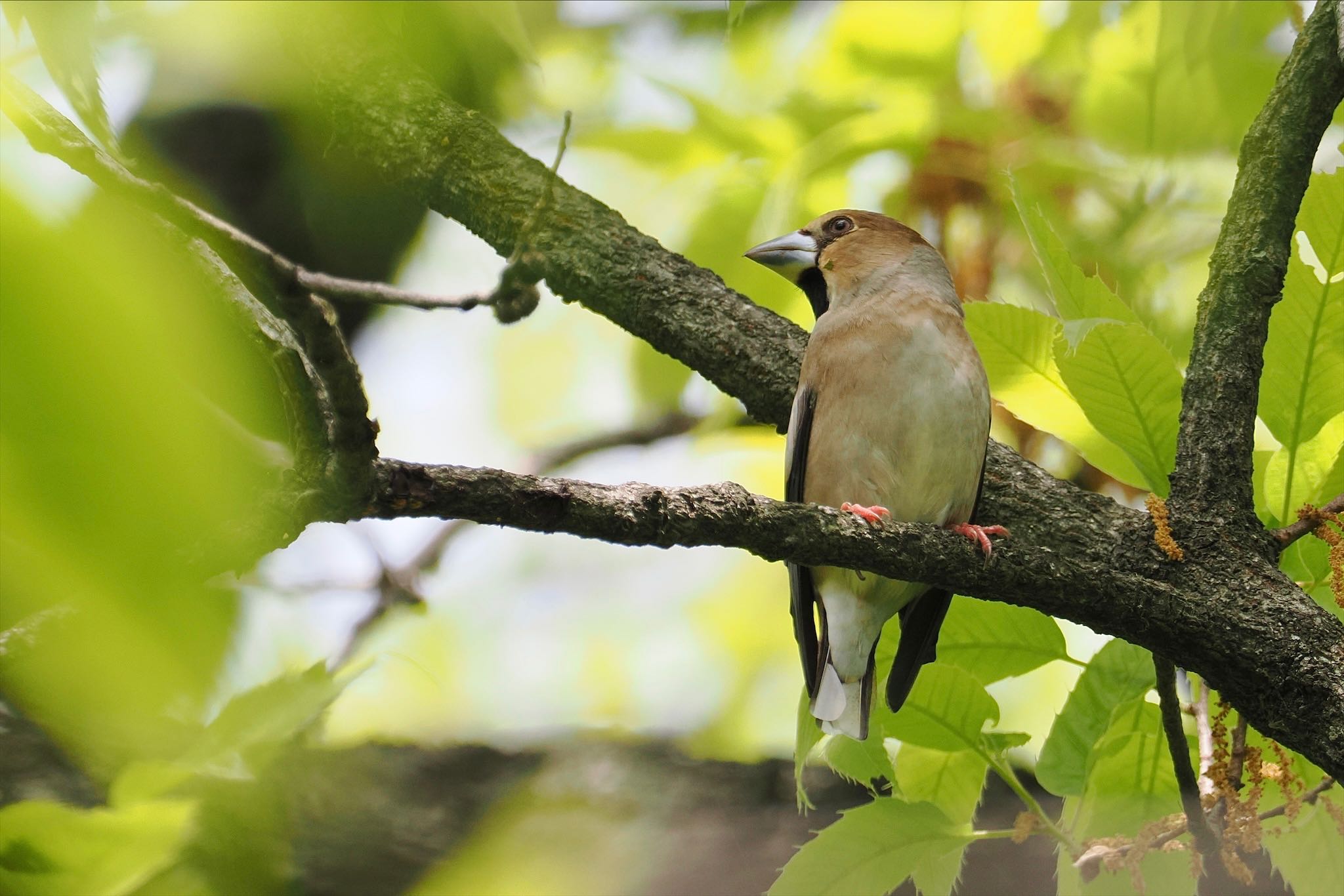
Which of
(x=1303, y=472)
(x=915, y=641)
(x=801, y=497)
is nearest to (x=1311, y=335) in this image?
(x=1303, y=472)

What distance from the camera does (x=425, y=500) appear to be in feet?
5.92

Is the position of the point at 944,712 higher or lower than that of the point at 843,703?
lower

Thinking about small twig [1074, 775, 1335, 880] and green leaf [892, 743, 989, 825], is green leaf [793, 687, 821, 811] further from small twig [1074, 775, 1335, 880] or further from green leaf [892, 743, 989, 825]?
small twig [1074, 775, 1335, 880]

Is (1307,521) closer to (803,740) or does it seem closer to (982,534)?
(982,534)

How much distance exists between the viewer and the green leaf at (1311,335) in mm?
2625

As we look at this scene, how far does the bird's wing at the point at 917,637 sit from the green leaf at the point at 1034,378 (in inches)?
18.0

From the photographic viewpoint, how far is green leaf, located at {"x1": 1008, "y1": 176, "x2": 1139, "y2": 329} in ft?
8.76

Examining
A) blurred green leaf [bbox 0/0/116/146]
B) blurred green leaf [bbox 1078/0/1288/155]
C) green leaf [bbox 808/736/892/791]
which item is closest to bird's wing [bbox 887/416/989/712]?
green leaf [bbox 808/736/892/791]

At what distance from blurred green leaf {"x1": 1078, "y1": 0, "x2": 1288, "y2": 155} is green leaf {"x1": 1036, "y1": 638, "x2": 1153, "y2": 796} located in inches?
80.3

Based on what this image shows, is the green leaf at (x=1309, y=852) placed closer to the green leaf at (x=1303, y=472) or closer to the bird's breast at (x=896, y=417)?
the green leaf at (x=1303, y=472)

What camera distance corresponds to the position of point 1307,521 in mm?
2605

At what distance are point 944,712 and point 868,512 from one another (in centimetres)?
63

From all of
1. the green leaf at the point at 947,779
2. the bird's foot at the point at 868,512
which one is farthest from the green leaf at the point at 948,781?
the bird's foot at the point at 868,512

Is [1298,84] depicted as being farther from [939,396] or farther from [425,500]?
[425,500]
